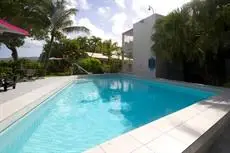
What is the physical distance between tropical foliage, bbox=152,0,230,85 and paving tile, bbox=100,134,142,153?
453 inches

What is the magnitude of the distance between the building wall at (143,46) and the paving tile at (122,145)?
18.7 meters

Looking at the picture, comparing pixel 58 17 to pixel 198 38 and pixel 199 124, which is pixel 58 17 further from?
pixel 199 124

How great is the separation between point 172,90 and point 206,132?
36.6 ft

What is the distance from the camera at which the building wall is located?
75.9 ft

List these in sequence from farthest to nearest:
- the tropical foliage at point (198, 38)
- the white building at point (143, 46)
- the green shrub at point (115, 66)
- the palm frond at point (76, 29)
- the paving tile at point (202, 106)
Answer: the green shrub at point (115, 66) < the white building at point (143, 46) < the palm frond at point (76, 29) < the tropical foliage at point (198, 38) < the paving tile at point (202, 106)

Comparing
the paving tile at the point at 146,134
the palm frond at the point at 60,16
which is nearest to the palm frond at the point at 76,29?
the palm frond at the point at 60,16

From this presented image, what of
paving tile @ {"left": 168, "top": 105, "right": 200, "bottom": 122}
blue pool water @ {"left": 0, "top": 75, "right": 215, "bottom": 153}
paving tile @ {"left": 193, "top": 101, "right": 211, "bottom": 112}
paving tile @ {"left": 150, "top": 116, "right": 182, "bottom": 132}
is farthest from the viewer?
paving tile @ {"left": 193, "top": 101, "right": 211, "bottom": 112}

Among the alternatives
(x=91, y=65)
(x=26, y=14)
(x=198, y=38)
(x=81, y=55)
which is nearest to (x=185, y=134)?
(x=198, y=38)

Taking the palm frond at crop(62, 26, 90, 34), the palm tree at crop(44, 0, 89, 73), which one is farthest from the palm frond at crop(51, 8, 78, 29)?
the palm frond at crop(62, 26, 90, 34)

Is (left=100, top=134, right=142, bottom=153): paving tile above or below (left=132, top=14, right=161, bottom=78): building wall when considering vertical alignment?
below

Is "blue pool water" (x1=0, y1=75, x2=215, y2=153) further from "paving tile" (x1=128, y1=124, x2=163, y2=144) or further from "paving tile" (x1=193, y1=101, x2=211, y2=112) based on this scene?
"paving tile" (x1=193, y1=101, x2=211, y2=112)

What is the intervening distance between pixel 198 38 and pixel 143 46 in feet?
25.9

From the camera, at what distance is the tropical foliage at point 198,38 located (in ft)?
45.4

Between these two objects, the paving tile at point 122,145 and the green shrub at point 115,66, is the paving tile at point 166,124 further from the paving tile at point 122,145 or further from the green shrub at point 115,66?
the green shrub at point 115,66
